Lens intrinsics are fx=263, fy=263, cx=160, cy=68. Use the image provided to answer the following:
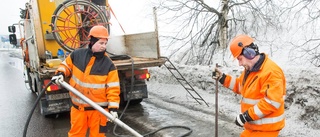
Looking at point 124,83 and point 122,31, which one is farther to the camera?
point 122,31

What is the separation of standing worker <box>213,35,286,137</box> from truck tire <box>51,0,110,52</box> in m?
4.34

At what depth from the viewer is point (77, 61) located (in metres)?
3.19

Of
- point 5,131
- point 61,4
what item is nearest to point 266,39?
point 61,4

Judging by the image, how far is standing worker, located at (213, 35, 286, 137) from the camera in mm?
2254

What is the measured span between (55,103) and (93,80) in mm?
2533

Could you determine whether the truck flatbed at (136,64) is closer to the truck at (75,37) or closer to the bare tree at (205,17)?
the truck at (75,37)

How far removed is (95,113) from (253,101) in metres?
1.84

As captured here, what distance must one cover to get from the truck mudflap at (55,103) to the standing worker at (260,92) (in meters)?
3.84

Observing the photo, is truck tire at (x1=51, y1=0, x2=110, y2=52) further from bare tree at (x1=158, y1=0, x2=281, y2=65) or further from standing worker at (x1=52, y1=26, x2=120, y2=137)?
bare tree at (x1=158, y1=0, x2=281, y2=65)

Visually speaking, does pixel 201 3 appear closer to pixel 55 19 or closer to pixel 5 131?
pixel 55 19

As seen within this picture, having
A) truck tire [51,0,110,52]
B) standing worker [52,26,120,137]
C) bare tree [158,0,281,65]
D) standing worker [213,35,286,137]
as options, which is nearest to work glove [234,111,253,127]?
standing worker [213,35,286,137]

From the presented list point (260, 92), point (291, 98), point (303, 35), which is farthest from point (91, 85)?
point (303, 35)

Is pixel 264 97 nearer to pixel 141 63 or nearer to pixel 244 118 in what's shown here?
pixel 244 118

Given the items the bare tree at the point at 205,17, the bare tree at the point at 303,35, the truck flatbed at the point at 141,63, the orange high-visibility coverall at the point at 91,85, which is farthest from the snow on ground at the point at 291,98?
the orange high-visibility coverall at the point at 91,85
